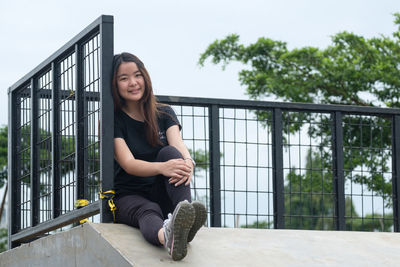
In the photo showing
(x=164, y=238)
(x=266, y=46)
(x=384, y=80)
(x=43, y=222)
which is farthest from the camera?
(x=266, y=46)

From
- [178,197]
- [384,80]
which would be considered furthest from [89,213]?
[384,80]

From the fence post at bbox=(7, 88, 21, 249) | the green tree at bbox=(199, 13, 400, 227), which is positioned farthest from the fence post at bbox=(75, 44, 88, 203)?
the green tree at bbox=(199, 13, 400, 227)

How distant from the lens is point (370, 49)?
19906 millimetres

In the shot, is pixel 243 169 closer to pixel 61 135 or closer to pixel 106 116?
pixel 61 135

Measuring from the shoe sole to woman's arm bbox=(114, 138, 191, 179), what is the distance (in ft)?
1.96

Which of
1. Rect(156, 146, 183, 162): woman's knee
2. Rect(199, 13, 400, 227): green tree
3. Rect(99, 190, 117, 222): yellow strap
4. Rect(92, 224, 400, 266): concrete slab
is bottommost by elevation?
Rect(92, 224, 400, 266): concrete slab

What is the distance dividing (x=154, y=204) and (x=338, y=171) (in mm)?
2498

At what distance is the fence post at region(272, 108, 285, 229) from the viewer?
21.4ft

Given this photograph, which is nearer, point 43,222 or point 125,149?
point 125,149

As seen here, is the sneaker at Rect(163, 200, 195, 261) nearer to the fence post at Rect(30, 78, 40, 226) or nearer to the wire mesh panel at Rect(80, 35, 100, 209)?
the wire mesh panel at Rect(80, 35, 100, 209)

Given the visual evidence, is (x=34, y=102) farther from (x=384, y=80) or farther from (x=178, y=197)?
(x=384, y=80)

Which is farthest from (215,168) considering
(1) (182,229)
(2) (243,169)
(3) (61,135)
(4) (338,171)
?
(1) (182,229)

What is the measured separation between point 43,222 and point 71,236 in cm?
110

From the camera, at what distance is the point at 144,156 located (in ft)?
16.7
